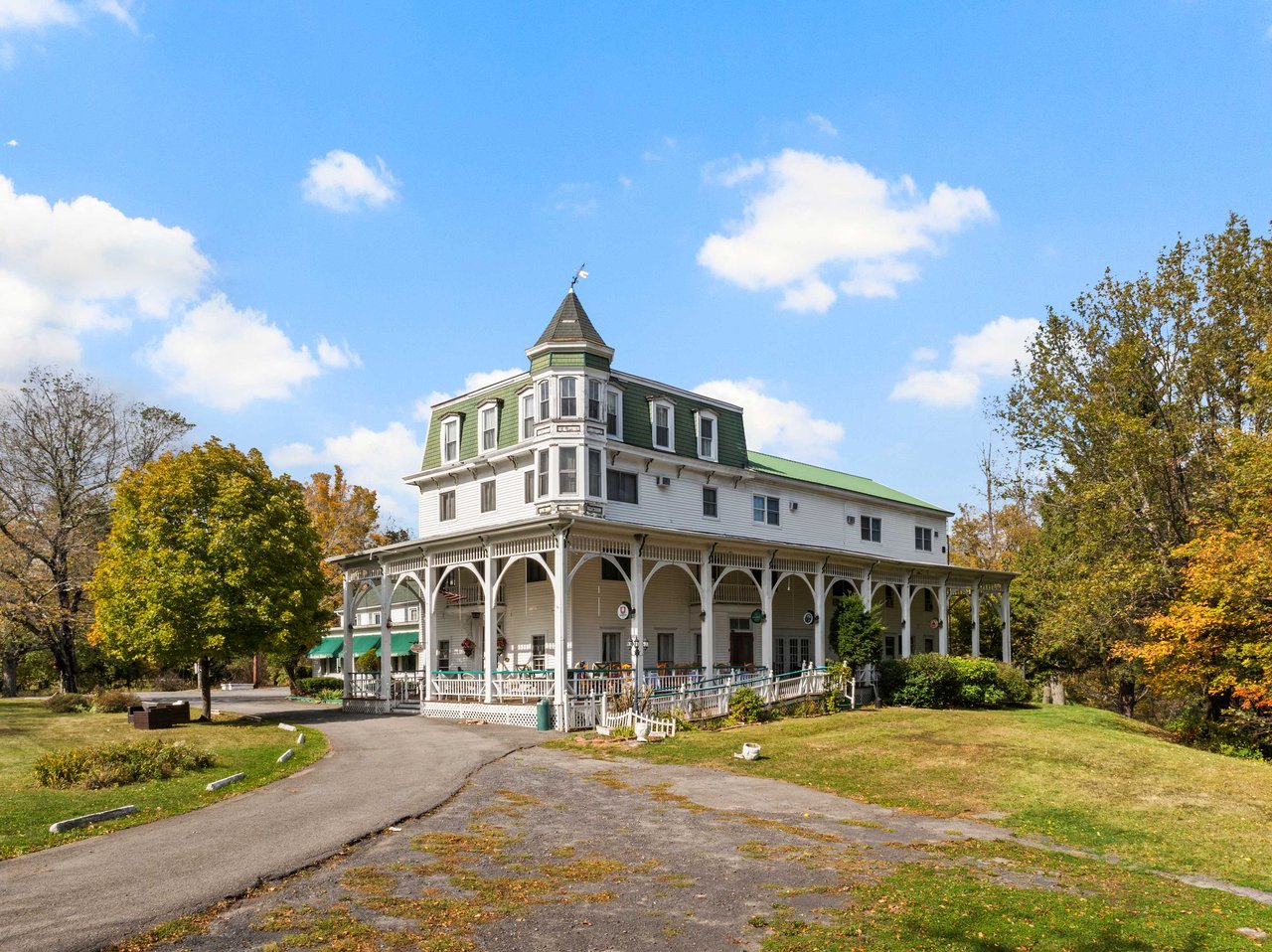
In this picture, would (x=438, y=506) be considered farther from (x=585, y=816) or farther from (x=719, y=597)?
(x=585, y=816)

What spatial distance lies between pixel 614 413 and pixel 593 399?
145 cm

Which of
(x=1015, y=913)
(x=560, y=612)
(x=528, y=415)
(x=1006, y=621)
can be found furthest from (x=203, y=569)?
(x=1006, y=621)

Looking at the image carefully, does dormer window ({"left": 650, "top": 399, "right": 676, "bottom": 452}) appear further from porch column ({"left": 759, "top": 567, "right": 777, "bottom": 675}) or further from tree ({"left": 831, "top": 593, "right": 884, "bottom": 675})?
tree ({"left": 831, "top": 593, "right": 884, "bottom": 675})

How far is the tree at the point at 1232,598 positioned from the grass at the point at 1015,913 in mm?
15316

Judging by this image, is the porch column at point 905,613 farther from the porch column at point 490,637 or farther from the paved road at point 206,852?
the paved road at point 206,852

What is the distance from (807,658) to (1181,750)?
17.6 m

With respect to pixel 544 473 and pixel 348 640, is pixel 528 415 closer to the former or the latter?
pixel 544 473

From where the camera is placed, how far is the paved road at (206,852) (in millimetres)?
8828

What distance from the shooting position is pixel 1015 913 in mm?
9523

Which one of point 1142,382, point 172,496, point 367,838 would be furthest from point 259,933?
point 1142,382

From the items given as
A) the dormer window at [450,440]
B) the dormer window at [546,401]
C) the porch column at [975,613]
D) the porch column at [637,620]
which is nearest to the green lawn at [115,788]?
the porch column at [637,620]

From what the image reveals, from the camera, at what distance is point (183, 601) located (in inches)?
1097

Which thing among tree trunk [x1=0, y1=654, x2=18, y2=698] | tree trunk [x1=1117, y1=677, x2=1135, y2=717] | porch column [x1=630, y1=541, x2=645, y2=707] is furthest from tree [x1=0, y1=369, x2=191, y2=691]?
tree trunk [x1=1117, y1=677, x2=1135, y2=717]

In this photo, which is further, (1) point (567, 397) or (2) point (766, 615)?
(2) point (766, 615)
